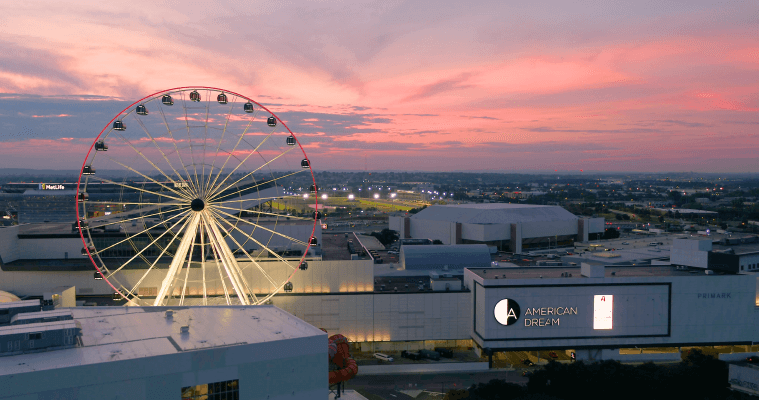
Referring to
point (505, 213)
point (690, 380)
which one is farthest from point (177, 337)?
point (505, 213)

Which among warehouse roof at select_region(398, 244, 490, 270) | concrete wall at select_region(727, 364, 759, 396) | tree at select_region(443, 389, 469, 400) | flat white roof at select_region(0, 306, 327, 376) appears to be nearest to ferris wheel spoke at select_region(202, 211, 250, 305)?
flat white roof at select_region(0, 306, 327, 376)

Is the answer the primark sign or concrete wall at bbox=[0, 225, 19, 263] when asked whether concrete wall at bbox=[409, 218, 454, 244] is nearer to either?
the primark sign

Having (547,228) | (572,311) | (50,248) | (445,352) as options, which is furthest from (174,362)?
(547,228)

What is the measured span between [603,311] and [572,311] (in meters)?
2.78

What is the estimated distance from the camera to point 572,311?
145 ft

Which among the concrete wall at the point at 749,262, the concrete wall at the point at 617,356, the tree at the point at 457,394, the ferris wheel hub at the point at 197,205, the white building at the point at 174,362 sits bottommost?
the concrete wall at the point at 617,356

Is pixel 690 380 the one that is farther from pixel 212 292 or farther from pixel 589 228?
pixel 589 228

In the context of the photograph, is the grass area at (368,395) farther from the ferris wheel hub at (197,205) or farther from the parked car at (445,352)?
the ferris wheel hub at (197,205)

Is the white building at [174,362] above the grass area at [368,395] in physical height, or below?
above

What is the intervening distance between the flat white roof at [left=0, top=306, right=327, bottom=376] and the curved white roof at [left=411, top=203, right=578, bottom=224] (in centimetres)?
7578

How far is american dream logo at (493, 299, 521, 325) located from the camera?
43.5m

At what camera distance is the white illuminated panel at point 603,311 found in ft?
146

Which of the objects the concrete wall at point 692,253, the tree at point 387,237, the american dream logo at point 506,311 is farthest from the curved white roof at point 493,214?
the american dream logo at point 506,311

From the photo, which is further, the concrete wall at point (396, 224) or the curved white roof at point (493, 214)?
the concrete wall at point (396, 224)
